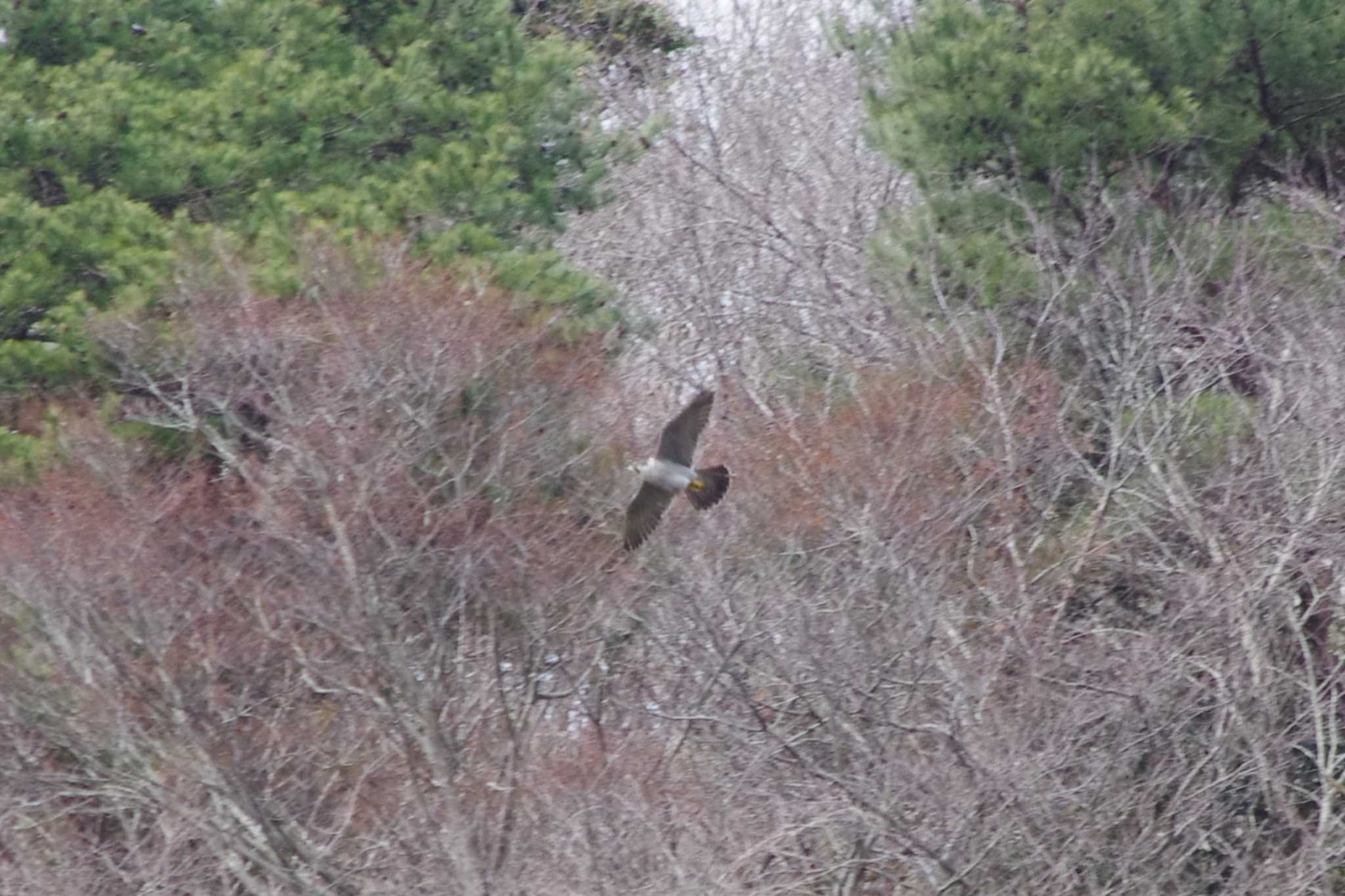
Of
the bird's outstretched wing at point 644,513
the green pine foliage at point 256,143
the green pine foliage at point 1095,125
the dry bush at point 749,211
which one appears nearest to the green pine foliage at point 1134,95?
the green pine foliage at point 1095,125

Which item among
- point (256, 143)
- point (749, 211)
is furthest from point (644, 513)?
point (749, 211)

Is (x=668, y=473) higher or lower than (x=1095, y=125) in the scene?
lower

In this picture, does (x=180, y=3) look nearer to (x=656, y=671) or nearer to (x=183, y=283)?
(x=183, y=283)

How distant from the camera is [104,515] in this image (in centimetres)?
1324

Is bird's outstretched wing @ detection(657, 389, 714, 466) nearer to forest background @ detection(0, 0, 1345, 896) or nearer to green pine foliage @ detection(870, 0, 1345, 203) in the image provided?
forest background @ detection(0, 0, 1345, 896)

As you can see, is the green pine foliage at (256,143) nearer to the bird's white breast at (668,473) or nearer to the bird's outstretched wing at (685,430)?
the bird's white breast at (668,473)

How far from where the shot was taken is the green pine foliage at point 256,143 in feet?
47.2

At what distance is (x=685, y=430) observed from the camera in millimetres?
11047

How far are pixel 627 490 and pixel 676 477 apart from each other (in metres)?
2.61

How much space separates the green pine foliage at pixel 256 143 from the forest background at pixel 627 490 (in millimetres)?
38

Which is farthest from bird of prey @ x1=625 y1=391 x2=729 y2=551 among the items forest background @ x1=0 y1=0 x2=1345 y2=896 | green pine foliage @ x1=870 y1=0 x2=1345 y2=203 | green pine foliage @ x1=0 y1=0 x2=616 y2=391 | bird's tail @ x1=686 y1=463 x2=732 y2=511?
green pine foliage @ x1=870 y1=0 x2=1345 y2=203

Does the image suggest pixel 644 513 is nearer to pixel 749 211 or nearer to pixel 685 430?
pixel 685 430

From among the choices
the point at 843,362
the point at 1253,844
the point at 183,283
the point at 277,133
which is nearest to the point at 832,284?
the point at 843,362

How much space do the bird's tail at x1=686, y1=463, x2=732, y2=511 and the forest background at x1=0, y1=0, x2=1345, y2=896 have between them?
984mm
